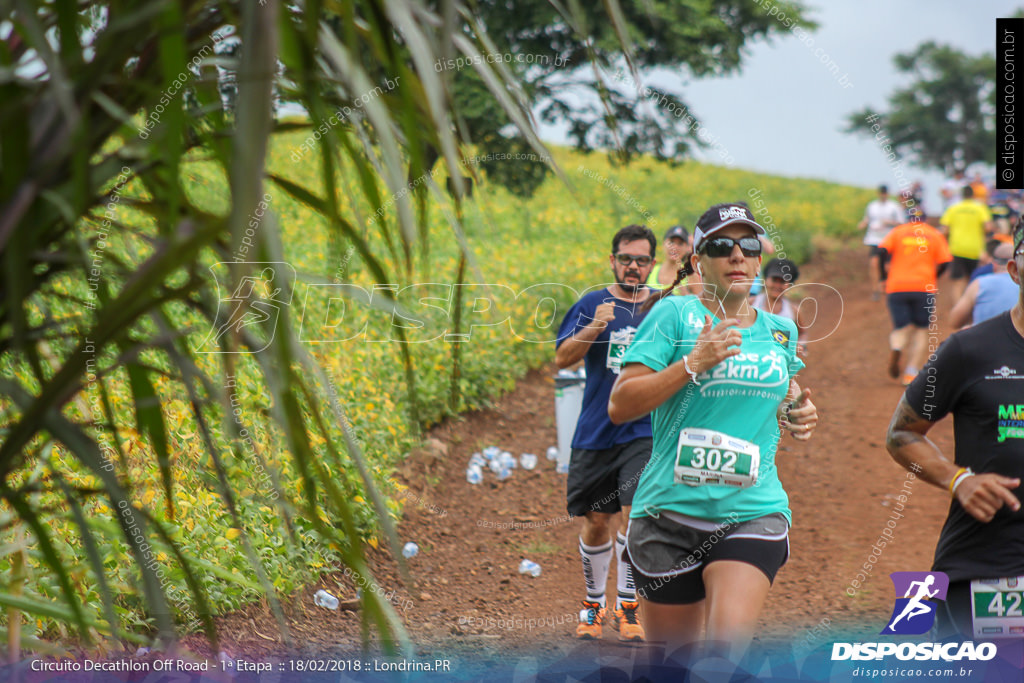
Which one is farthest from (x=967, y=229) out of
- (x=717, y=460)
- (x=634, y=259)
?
(x=717, y=460)

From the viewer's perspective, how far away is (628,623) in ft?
18.0

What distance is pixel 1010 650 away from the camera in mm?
2902

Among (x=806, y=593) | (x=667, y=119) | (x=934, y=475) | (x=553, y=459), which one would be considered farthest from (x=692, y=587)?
(x=667, y=119)

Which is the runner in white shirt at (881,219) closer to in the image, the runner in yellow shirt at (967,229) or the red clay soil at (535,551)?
the runner in yellow shirt at (967,229)

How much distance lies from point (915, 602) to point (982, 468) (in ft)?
1.63

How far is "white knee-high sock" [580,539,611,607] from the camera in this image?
17.4 ft

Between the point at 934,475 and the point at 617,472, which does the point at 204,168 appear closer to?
the point at 617,472

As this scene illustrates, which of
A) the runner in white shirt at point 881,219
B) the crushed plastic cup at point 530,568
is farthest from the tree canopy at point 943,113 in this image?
the crushed plastic cup at point 530,568

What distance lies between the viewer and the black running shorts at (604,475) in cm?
498

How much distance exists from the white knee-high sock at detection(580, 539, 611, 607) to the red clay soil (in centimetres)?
27

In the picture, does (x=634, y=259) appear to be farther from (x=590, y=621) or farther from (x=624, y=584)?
(x=590, y=621)

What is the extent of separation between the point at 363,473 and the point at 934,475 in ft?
8.14

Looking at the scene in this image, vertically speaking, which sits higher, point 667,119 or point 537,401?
point 667,119

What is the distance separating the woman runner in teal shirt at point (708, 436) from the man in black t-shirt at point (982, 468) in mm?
476
